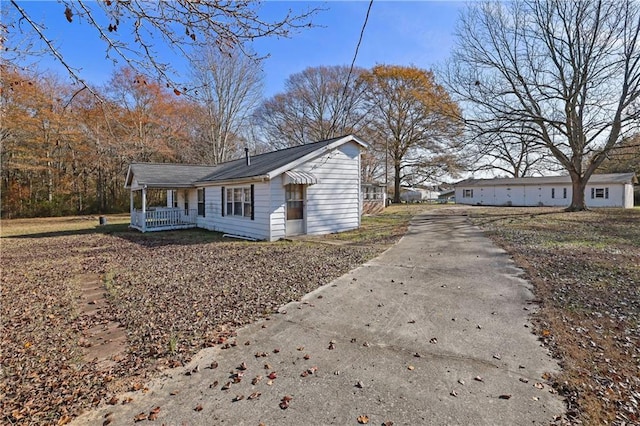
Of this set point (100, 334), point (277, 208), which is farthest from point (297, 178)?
point (100, 334)

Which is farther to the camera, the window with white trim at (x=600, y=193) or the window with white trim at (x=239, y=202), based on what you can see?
the window with white trim at (x=600, y=193)

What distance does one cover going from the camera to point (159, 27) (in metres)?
3.10

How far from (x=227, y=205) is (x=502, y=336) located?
12.0m

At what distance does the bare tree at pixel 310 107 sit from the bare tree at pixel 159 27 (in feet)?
86.7

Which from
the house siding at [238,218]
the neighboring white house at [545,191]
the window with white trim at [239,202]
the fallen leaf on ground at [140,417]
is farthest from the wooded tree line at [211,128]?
the fallen leaf on ground at [140,417]

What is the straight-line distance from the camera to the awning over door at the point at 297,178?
37.3 feet

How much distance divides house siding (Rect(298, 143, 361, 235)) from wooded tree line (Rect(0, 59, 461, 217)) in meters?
4.92

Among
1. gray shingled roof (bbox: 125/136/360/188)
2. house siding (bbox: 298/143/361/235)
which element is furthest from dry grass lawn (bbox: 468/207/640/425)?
gray shingled roof (bbox: 125/136/360/188)

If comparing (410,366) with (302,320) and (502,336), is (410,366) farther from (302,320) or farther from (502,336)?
(302,320)

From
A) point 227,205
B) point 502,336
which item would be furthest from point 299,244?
point 502,336

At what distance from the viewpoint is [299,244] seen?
10.6 metres

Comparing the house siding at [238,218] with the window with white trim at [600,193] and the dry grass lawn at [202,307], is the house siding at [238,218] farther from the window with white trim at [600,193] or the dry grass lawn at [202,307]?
the window with white trim at [600,193]

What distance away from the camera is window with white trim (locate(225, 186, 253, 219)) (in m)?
12.6

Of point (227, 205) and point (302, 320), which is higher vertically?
point (227, 205)
